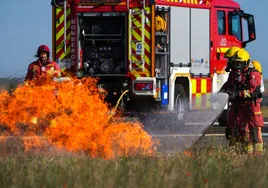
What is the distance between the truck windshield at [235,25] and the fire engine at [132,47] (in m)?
1.57

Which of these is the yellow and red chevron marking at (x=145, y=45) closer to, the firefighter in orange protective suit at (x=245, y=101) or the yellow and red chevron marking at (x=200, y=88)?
the yellow and red chevron marking at (x=200, y=88)

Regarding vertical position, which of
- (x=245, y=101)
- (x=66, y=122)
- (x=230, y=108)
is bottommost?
(x=66, y=122)

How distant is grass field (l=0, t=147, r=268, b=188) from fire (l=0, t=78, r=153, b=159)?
1802mm

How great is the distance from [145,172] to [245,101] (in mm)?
→ 4487

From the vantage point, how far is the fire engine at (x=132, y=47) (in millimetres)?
18000

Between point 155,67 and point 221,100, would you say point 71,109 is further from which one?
point 155,67

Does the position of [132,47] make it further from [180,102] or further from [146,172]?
[146,172]

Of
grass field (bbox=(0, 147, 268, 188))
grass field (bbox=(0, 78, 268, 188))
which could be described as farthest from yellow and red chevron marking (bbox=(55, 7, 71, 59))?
grass field (bbox=(0, 147, 268, 188))

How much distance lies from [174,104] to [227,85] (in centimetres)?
707

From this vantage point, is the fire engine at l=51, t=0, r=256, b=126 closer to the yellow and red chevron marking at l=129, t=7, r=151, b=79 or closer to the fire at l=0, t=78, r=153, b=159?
the yellow and red chevron marking at l=129, t=7, r=151, b=79

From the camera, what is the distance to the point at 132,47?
1806cm

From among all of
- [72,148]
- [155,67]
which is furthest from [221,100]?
[155,67]

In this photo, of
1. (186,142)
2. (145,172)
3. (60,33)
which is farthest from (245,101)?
(60,33)

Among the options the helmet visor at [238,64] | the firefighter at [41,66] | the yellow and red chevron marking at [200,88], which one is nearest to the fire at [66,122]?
the helmet visor at [238,64]
